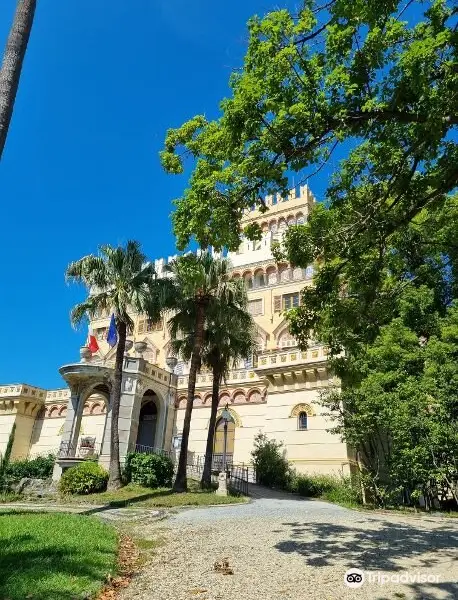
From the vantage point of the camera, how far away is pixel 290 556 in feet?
24.8

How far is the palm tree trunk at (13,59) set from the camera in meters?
7.12

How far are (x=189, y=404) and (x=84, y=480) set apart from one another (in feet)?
15.8

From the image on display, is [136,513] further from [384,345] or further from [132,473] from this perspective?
[384,345]

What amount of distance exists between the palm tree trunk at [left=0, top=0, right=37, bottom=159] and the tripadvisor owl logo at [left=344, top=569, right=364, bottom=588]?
25.0ft

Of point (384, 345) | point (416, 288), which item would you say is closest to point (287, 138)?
point (384, 345)

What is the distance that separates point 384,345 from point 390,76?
13.1m

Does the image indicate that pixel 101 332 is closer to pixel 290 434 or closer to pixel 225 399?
pixel 225 399

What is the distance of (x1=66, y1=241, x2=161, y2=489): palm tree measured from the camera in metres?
18.8

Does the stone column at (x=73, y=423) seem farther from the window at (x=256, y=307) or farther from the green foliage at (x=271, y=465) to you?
the window at (x=256, y=307)

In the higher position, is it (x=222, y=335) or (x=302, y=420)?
(x=222, y=335)

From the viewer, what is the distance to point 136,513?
12977mm

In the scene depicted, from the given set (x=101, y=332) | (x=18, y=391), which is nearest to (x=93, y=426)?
(x=18, y=391)

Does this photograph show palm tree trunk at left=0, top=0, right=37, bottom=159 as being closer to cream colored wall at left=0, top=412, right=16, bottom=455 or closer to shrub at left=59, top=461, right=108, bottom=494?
shrub at left=59, top=461, right=108, bottom=494

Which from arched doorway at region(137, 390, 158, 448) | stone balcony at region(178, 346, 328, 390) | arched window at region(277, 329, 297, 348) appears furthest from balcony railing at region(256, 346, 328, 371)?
arched window at region(277, 329, 297, 348)
